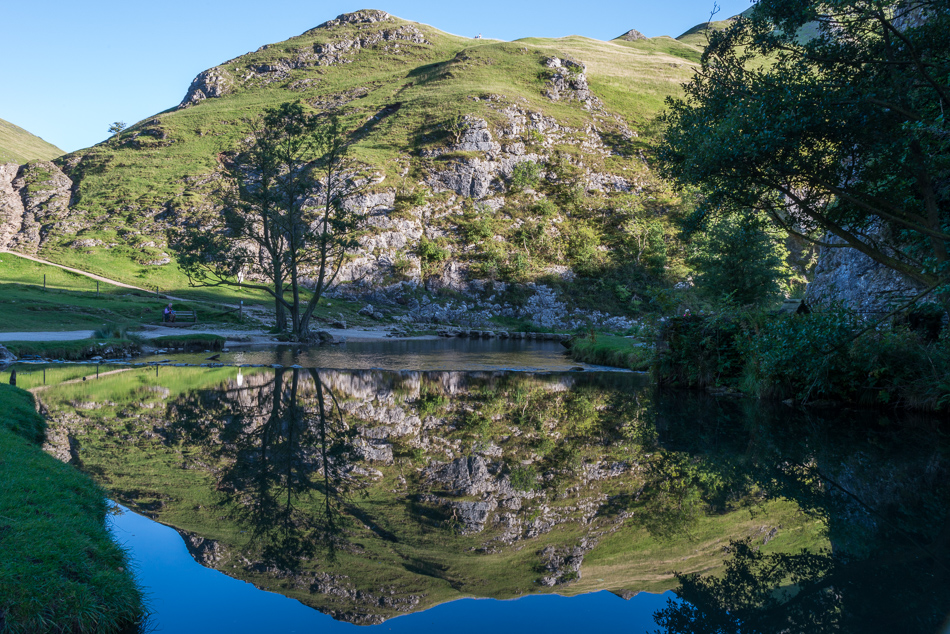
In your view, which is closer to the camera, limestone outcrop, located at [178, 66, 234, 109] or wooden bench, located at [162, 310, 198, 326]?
wooden bench, located at [162, 310, 198, 326]

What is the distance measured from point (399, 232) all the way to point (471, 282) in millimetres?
12341

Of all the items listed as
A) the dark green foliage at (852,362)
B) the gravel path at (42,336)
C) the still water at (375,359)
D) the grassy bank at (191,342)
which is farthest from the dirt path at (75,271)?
the dark green foliage at (852,362)

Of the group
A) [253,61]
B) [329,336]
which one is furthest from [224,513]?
[253,61]

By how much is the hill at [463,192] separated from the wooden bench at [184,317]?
61.1 ft

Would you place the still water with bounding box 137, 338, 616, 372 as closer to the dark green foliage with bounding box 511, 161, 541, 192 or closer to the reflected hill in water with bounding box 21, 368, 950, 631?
the reflected hill in water with bounding box 21, 368, 950, 631

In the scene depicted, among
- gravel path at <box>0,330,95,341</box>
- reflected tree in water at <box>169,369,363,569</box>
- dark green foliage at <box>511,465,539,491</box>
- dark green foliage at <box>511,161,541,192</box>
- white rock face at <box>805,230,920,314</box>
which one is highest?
dark green foliage at <box>511,161,541,192</box>

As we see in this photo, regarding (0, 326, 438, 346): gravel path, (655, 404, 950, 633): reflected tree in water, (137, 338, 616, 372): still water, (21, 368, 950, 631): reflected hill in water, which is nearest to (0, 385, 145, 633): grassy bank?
(21, 368, 950, 631): reflected hill in water

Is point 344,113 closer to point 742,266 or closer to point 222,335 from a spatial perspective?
point 222,335

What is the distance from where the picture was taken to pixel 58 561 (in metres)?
4.03

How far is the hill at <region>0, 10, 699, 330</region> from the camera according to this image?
68.6 metres

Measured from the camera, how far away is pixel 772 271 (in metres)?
35.6

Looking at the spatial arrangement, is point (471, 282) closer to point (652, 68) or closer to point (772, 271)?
point (772, 271)

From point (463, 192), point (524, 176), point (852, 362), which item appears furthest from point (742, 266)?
point (524, 176)

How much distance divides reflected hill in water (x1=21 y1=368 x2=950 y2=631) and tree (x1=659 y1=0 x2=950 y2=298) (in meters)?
5.30
